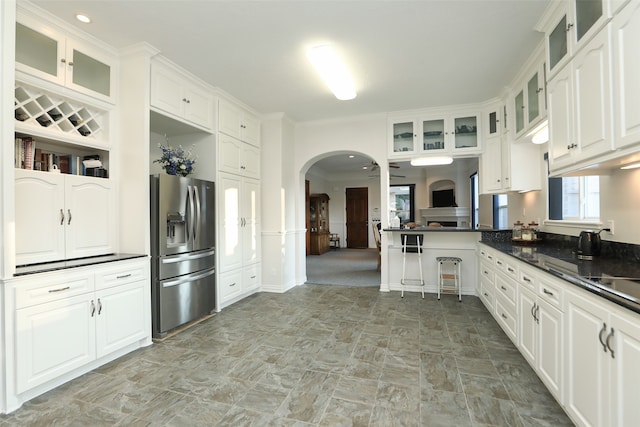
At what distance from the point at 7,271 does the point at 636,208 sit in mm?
4320

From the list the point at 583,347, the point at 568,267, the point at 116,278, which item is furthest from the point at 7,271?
the point at 568,267

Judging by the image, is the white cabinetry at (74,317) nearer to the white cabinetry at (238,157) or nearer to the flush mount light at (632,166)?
the white cabinetry at (238,157)

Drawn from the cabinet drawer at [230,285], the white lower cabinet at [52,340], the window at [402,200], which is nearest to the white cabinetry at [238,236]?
the cabinet drawer at [230,285]

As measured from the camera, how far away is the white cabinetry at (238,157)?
4.09 meters

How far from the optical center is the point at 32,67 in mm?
2359

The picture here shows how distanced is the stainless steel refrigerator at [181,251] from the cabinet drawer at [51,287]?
0.69 metres

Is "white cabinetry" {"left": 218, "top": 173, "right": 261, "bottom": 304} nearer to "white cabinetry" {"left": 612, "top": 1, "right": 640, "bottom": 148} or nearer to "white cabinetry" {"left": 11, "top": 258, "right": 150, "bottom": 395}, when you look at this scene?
"white cabinetry" {"left": 11, "top": 258, "right": 150, "bottom": 395}

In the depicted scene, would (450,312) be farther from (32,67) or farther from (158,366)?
(32,67)

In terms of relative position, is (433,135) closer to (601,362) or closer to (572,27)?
(572,27)

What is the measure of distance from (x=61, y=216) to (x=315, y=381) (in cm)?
245

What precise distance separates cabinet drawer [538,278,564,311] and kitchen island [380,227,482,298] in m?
2.45

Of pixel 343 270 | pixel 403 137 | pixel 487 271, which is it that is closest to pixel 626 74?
pixel 487 271

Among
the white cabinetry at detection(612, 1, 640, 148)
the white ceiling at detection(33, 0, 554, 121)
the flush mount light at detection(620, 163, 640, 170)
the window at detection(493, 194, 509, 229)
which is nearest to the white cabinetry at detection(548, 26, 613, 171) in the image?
the white cabinetry at detection(612, 1, 640, 148)

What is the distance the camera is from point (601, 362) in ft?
4.69
